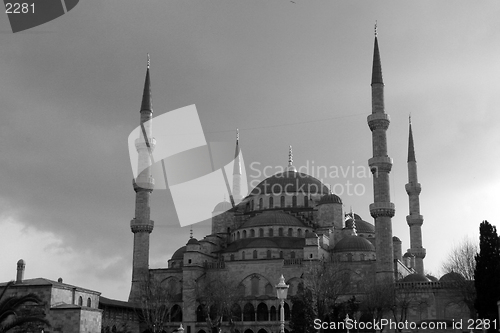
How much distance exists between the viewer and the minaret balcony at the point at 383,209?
40719 millimetres

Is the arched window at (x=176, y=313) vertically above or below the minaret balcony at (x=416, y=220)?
below

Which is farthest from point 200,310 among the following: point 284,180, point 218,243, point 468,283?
point 468,283

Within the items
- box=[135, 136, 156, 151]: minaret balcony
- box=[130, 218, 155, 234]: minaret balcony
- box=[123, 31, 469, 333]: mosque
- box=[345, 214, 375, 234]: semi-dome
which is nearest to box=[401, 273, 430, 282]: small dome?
box=[123, 31, 469, 333]: mosque

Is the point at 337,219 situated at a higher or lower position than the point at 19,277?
higher

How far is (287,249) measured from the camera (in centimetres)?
4719

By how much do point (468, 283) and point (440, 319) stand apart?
405 cm

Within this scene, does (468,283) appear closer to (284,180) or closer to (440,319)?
(440,319)

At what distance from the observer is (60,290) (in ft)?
104

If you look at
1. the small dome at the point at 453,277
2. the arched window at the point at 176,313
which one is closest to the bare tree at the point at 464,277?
the small dome at the point at 453,277

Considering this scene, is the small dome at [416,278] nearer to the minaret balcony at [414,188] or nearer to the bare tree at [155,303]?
the minaret balcony at [414,188]

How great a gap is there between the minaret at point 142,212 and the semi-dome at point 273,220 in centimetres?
823

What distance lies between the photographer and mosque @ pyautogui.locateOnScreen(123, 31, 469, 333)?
40.8 m

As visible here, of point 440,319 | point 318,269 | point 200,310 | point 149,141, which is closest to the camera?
point 440,319

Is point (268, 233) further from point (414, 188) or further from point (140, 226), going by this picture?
point (414, 188)
